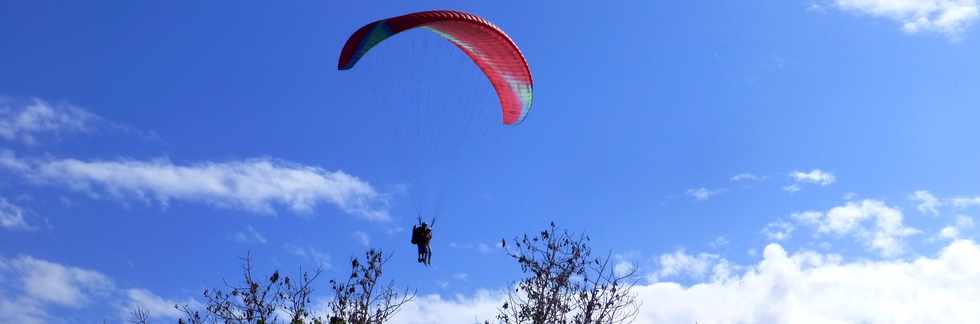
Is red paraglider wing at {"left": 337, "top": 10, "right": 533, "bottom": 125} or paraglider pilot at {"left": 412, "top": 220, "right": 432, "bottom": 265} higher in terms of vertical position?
red paraglider wing at {"left": 337, "top": 10, "right": 533, "bottom": 125}

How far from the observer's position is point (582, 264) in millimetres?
23094

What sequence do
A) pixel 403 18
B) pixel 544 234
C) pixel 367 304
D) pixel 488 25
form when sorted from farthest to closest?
pixel 544 234 → pixel 367 304 → pixel 488 25 → pixel 403 18

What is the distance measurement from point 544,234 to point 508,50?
653 cm

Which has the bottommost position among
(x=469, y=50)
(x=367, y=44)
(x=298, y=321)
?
(x=298, y=321)

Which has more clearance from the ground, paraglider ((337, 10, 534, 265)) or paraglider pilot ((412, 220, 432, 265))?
paraglider ((337, 10, 534, 265))

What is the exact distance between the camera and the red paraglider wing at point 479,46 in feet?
55.9

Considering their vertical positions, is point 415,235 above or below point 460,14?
below

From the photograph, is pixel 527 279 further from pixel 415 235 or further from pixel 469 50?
pixel 469 50

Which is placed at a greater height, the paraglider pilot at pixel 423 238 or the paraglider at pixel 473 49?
the paraglider at pixel 473 49

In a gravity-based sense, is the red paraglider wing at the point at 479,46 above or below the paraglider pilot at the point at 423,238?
above

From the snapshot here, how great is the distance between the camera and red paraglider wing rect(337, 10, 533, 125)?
17.0 m

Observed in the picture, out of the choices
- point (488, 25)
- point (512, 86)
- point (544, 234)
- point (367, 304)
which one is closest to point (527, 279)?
point (544, 234)

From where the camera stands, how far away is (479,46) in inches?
758

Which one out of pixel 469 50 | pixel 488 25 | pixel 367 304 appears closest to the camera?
pixel 488 25
